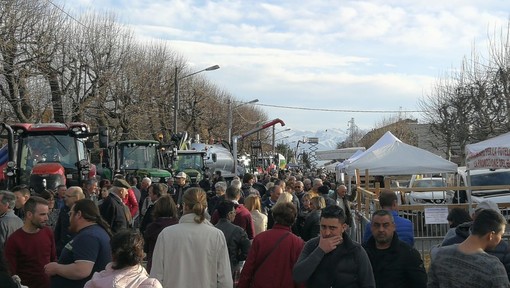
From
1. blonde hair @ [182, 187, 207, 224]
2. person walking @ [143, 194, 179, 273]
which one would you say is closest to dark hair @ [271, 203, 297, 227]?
blonde hair @ [182, 187, 207, 224]

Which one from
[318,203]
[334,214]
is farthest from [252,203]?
[334,214]

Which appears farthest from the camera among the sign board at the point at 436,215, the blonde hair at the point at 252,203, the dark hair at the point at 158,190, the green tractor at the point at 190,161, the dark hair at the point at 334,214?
the green tractor at the point at 190,161

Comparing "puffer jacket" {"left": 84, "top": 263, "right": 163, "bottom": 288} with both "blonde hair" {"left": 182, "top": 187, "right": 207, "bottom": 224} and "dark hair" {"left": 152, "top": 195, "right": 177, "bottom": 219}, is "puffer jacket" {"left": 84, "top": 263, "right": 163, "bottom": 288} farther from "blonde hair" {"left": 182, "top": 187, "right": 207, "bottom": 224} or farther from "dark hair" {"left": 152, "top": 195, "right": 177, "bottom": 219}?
"dark hair" {"left": 152, "top": 195, "right": 177, "bottom": 219}

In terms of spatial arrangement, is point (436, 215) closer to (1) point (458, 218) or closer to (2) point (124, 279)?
(1) point (458, 218)

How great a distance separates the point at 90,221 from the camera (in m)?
6.26

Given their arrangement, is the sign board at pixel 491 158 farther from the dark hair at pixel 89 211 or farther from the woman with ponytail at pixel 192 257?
the dark hair at pixel 89 211

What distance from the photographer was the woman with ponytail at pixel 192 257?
6773 millimetres

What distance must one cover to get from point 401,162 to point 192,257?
41.9 ft

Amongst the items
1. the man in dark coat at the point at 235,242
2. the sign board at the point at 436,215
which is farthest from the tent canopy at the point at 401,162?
the man in dark coat at the point at 235,242

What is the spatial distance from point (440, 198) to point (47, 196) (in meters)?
15.2

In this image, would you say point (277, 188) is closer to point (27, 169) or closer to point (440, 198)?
point (27, 169)

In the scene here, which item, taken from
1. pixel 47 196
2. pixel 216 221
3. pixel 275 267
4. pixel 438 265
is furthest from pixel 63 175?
pixel 438 265

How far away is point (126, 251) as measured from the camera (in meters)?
4.94

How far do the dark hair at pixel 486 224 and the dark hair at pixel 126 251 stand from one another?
230 cm
